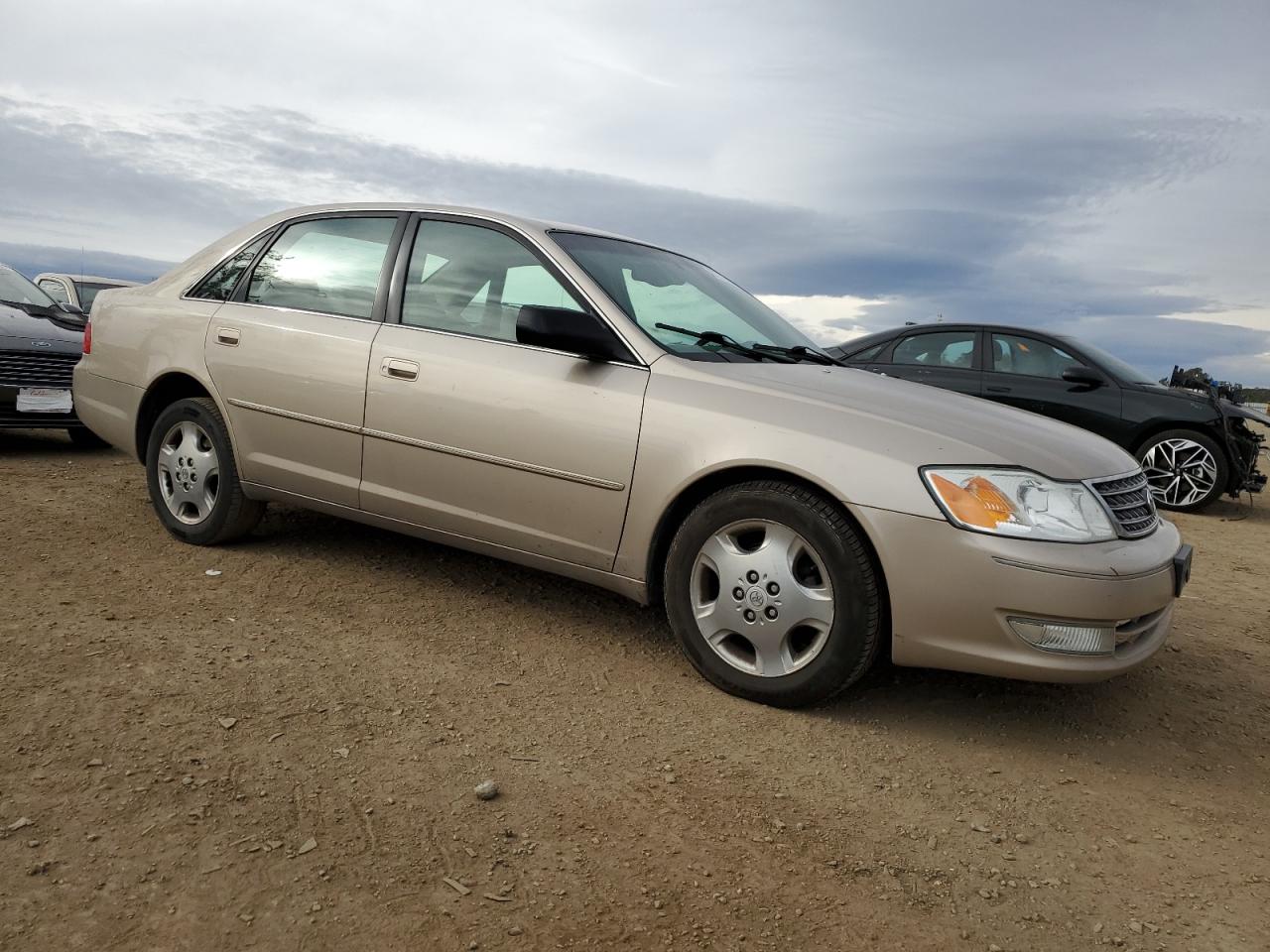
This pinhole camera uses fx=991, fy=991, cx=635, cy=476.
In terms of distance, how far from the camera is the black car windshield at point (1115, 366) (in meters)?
8.83

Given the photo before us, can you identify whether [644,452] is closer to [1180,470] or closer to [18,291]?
[1180,470]

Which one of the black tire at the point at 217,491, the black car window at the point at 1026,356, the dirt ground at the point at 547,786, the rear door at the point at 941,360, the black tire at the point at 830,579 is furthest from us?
the rear door at the point at 941,360

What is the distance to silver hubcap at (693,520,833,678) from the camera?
3.22 m

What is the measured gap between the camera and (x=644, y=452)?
11.4ft

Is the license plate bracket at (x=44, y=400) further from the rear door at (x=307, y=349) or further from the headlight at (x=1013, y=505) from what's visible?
the headlight at (x=1013, y=505)

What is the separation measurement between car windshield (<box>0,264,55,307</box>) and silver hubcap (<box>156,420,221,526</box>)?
422 centimetres

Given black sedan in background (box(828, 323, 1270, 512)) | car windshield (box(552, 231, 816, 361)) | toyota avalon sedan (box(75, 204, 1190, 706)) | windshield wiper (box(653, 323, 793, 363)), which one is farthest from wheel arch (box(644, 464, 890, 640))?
black sedan in background (box(828, 323, 1270, 512))

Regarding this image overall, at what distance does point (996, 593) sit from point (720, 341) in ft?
4.87

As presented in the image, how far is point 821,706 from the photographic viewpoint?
339 cm

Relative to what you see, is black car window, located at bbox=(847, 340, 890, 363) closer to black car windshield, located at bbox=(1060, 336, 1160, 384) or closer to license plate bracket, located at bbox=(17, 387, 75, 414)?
black car windshield, located at bbox=(1060, 336, 1160, 384)

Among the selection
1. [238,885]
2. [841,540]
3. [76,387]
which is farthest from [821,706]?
[76,387]

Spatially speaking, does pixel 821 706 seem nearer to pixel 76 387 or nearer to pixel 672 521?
pixel 672 521

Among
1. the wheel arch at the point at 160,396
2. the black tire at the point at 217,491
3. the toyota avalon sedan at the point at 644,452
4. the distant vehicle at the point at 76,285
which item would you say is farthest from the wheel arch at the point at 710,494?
the distant vehicle at the point at 76,285

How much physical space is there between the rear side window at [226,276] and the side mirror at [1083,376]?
22.4 ft
